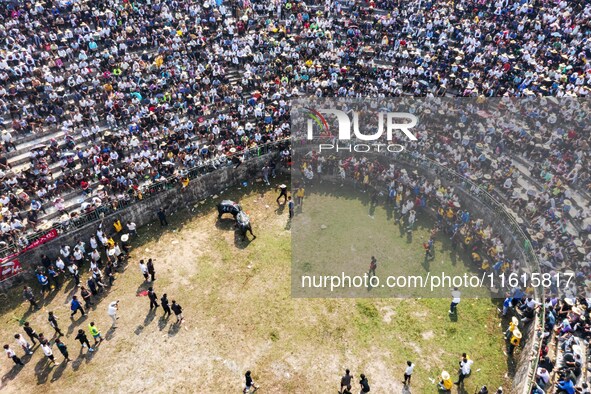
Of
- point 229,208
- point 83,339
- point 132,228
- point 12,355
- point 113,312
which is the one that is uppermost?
point 229,208

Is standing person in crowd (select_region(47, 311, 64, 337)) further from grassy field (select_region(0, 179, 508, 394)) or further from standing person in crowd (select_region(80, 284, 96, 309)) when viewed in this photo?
standing person in crowd (select_region(80, 284, 96, 309))

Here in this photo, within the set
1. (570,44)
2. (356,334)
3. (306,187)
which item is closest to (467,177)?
(306,187)

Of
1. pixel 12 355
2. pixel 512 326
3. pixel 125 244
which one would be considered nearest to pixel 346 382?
pixel 512 326

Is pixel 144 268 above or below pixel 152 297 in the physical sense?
above

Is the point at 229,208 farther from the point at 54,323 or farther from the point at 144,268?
the point at 54,323

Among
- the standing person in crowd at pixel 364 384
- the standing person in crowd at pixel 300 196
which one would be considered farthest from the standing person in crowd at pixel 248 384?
the standing person in crowd at pixel 300 196

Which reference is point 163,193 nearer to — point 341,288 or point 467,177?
point 341,288

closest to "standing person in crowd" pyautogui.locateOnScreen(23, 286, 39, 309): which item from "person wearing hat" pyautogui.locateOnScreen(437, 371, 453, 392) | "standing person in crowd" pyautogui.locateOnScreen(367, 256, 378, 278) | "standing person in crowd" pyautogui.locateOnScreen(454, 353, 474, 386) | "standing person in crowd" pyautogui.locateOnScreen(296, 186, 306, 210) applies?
"standing person in crowd" pyautogui.locateOnScreen(296, 186, 306, 210)
